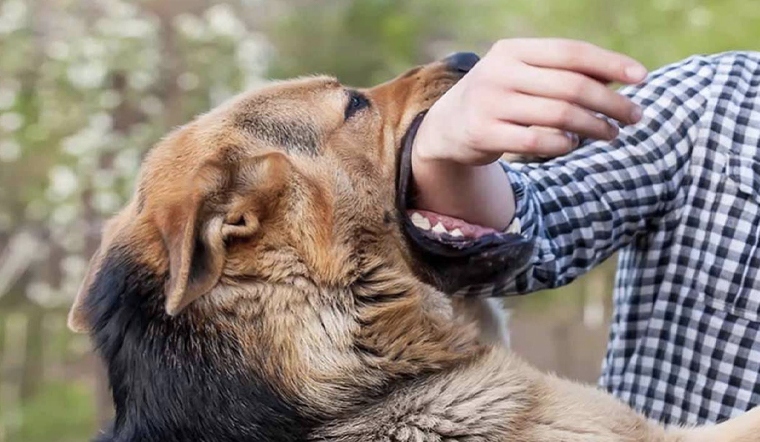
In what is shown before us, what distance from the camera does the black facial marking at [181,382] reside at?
1.66m

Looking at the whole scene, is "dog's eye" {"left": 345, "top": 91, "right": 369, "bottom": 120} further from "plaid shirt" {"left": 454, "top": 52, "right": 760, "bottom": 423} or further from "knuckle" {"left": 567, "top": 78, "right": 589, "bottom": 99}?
"knuckle" {"left": 567, "top": 78, "right": 589, "bottom": 99}

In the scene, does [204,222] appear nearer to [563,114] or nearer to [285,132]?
[285,132]

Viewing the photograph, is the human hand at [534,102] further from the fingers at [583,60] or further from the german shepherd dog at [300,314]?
the german shepherd dog at [300,314]

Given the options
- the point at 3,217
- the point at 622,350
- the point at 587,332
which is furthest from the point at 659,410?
the point at 3,217

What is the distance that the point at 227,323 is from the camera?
1697mm

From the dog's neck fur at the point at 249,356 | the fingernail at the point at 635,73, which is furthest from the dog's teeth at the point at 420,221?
the fingernail at the point at 635,73

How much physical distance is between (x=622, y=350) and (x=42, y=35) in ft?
12.2

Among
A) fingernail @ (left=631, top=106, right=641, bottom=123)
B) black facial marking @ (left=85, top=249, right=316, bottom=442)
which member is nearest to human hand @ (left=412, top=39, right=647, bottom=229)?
fingernail @ (left=631, top=106, right=641, bottom=123)

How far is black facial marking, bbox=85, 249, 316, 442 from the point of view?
1.66 meters

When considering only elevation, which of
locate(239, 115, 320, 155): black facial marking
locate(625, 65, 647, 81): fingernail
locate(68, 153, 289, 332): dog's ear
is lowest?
locate(68, 153, 289, 332): dog's ear

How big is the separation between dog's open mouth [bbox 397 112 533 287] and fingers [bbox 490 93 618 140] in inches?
15.4

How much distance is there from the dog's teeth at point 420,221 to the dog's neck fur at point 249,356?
152 millimetres

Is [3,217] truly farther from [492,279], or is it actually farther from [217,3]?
[492,279]

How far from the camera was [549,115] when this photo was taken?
146 cm
